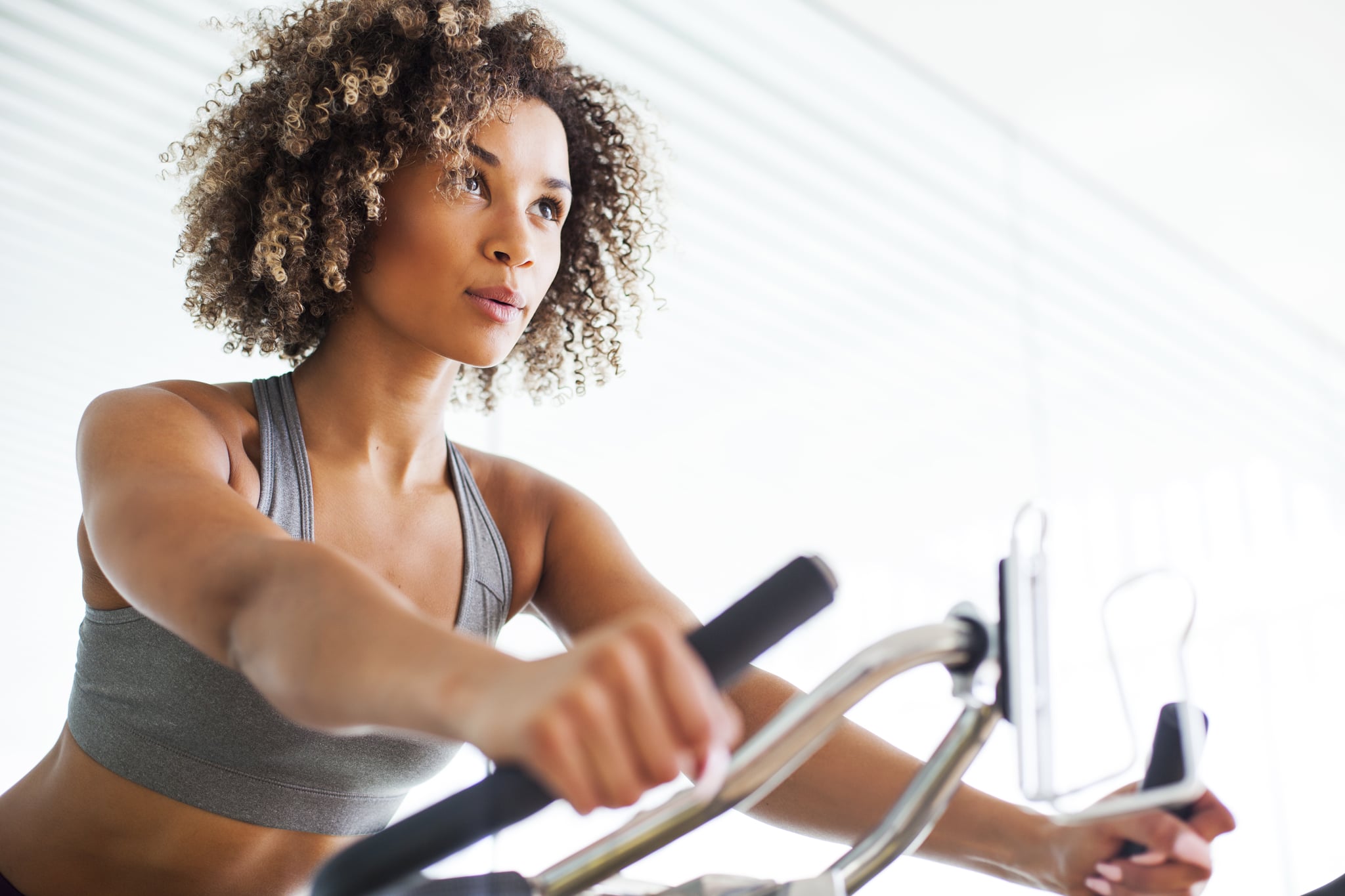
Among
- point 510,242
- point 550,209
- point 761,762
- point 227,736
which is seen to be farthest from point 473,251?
point 761,762

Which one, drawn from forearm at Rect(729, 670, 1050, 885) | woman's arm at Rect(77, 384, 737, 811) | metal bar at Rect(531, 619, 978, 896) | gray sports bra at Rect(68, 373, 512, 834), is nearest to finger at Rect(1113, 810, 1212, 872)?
forearm at Rect(729, 670, 1050, 885)

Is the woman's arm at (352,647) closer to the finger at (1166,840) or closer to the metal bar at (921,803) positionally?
the metal bar at (921,803)

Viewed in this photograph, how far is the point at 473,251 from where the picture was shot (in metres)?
1.22

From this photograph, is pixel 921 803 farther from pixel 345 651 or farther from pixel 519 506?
pixel 519 506

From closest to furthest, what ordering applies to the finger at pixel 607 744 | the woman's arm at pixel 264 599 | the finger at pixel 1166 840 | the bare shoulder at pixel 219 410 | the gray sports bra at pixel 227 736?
the finger at pixel 607 744 < the woman's arm at pixel 264 599 < the finger at pixel 1166 840 < the bare shoulder at pixel 219 410 < the gray sports bra at pixel 227 736

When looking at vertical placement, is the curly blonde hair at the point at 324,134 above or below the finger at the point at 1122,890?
above

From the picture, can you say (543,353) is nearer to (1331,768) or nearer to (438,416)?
(438,416)

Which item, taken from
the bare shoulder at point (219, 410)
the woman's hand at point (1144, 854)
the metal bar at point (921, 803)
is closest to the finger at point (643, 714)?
the metal bar at point (921, 803)

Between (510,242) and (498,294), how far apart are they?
0.21ft

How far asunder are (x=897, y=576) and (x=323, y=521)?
12.3 ft

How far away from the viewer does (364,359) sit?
1.29 metres

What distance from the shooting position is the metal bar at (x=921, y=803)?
72 cm

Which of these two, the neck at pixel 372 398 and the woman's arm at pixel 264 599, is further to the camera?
the neck at pixel 372 398

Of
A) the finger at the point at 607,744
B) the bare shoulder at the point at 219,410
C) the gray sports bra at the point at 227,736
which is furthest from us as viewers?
the gray sports bra at the point at 227,736
